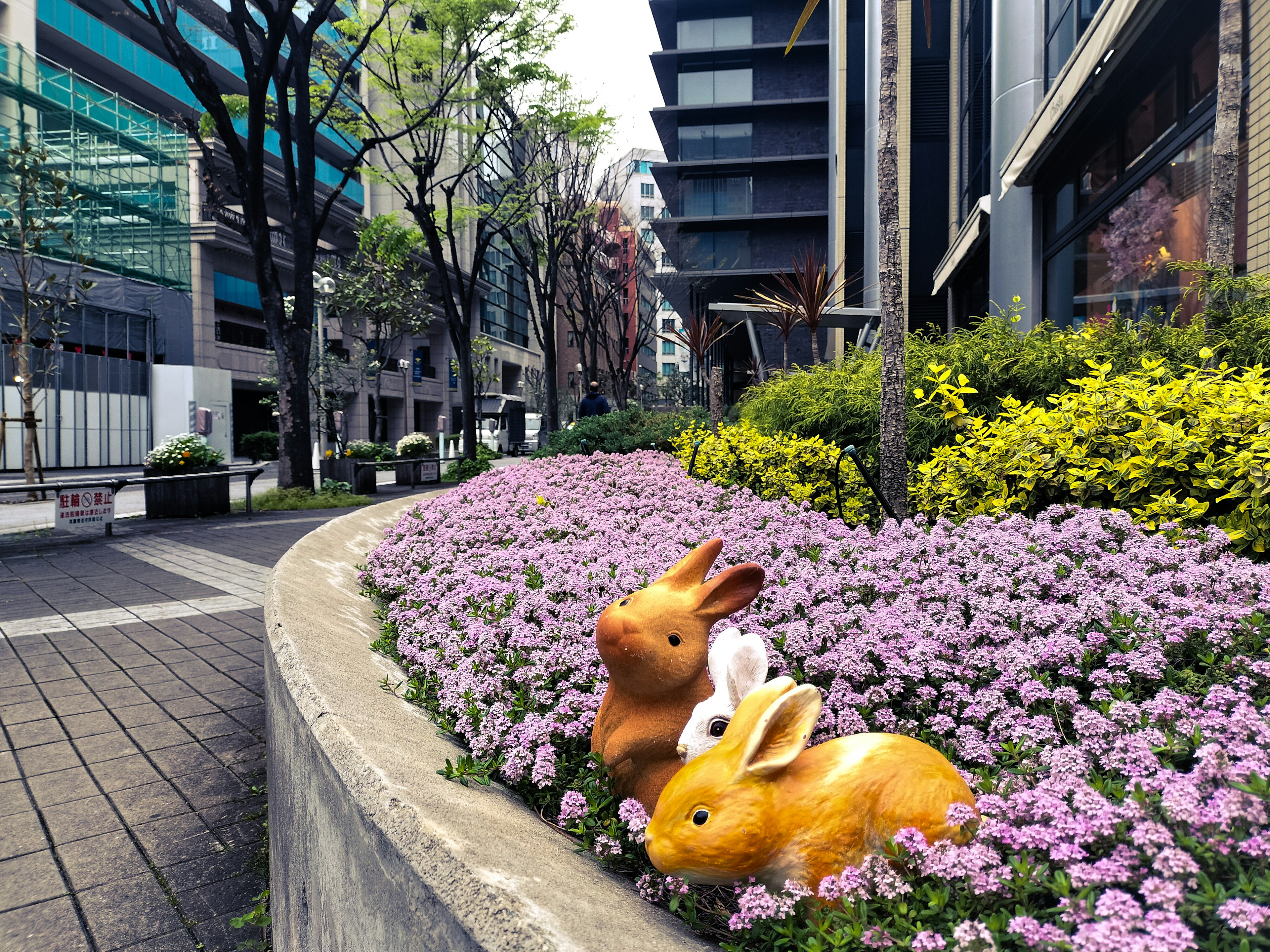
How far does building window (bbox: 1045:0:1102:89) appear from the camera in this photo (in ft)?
33.6

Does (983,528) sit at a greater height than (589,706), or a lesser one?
greater

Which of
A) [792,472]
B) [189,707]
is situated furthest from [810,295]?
[189,707]

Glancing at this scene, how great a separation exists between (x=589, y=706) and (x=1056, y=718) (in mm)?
1121

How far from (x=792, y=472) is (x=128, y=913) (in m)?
4.42

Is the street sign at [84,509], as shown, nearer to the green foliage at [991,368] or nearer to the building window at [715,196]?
the green foliage at [991,368]

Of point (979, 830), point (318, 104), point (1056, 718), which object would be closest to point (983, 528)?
point (1056, 718)

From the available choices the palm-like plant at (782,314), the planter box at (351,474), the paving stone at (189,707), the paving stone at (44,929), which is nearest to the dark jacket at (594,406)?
the palm-like plant at (782,314)

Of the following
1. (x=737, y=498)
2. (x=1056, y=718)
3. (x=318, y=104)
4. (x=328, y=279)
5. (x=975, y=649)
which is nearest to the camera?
(x=1056, y=718)

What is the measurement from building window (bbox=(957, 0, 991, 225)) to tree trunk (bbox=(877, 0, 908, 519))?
1035 cm

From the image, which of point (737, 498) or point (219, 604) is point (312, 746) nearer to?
point (737, 498)

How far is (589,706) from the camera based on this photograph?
2.04 meters

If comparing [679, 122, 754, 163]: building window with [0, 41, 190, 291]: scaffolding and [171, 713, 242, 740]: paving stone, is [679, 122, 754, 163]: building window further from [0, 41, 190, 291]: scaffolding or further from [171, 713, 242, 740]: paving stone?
[171, 713, 242, 740]: paving stone

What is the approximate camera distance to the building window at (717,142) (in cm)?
3341

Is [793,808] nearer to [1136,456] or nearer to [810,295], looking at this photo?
[1136,456]
